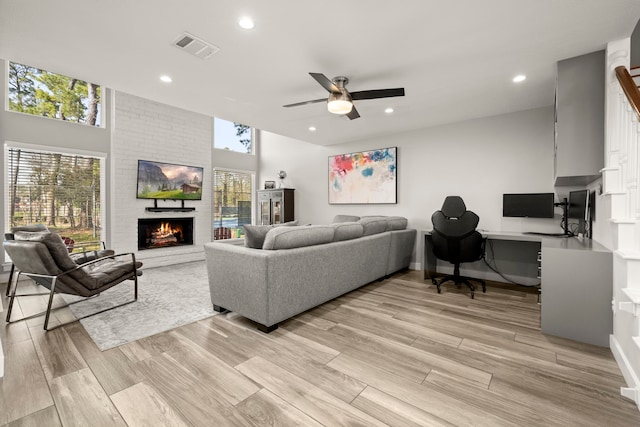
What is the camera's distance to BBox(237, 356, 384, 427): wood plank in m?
1.42

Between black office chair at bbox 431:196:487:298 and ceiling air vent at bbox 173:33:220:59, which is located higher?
ceiling air vent at bbox 173:33:220:59

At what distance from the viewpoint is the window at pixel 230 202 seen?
651 centimetres

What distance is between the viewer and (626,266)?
1756 millimetres

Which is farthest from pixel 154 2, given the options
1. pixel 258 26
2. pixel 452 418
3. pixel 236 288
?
pixel 452 418

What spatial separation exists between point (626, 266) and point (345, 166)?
449 cm

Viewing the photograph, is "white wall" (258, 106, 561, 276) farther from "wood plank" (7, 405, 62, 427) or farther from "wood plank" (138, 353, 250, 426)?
"wood plank" (7, 405, 62, 427)

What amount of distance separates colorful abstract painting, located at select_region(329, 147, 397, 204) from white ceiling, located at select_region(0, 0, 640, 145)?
1.67m

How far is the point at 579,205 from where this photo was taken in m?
3.03

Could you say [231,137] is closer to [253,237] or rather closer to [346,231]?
[346,231]

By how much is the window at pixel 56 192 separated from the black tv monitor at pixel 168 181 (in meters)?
0.64

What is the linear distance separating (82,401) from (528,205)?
15.9ft

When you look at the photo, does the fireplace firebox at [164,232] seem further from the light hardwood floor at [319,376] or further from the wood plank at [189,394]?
the wood plank at [189,394]

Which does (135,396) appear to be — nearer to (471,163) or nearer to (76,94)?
(471,163)

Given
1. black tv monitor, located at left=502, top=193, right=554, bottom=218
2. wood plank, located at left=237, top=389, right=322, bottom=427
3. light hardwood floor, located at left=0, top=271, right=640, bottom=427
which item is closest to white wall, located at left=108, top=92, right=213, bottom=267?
light hardwood floor, located at left=0, top=271, right=640, bottom=427
